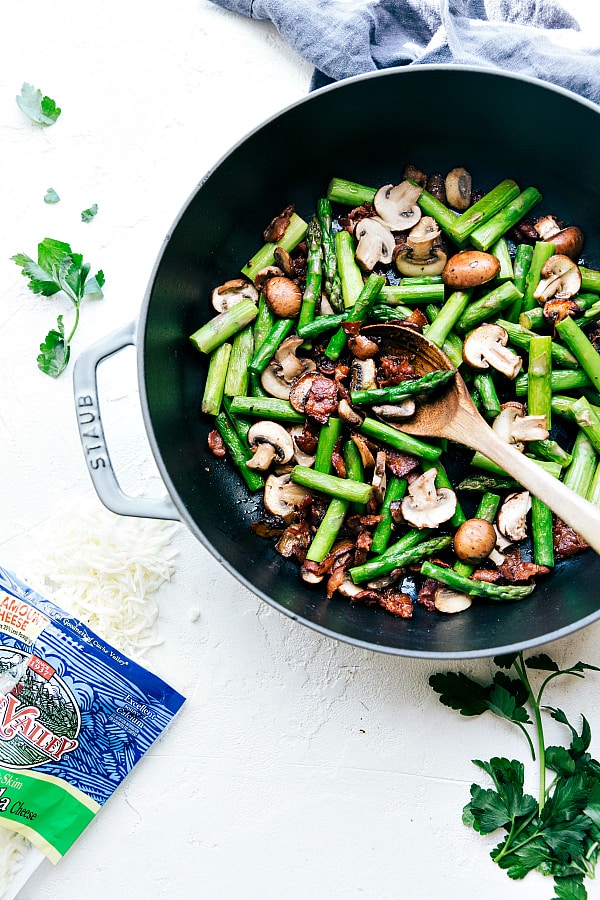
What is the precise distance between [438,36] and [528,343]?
1640 mm

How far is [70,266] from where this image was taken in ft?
12.6

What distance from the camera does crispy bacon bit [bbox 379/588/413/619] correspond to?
3.61 metres

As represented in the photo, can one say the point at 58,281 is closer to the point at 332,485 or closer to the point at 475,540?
the point at 332,485

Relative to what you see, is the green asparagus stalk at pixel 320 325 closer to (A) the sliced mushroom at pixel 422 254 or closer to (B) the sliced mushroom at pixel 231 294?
(B) the sliced mushroom at pixel 231 294

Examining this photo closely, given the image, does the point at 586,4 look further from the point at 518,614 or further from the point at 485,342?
the point at 518,614

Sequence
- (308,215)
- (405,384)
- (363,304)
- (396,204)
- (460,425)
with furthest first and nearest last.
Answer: (308,215)
(396,204)
(363,304)
(405,384)
(460,425)

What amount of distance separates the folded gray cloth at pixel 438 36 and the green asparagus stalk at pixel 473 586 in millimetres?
2482

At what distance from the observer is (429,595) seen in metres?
3.70

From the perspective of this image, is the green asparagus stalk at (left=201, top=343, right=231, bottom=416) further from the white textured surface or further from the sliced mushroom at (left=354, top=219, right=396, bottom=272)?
the sliced mushroom at (left=354, top=219, right=396, bottom=272)

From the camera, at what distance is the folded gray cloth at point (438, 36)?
3797mm

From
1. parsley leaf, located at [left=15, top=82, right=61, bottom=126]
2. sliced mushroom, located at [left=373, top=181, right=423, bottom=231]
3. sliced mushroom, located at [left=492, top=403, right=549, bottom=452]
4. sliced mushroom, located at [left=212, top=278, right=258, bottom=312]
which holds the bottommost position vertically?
sliced mushroom, located at [left=492, top=403, right=549, bottom=452]

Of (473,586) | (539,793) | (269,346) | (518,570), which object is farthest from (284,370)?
(539,793)

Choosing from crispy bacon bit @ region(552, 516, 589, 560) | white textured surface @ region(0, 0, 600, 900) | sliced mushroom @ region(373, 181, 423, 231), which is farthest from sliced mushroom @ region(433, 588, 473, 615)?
sliced mushroom @ region(373, 181, 423, 231)

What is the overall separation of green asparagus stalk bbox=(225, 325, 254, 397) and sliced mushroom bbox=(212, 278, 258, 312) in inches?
6.3
